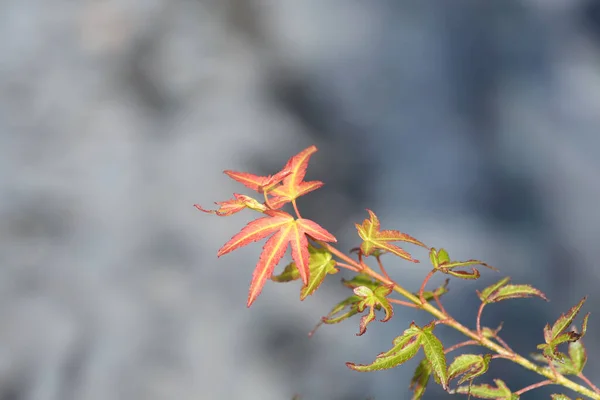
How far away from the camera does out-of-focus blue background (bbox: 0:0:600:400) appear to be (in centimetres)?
164

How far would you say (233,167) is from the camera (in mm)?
2006

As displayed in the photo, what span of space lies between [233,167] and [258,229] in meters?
1.55

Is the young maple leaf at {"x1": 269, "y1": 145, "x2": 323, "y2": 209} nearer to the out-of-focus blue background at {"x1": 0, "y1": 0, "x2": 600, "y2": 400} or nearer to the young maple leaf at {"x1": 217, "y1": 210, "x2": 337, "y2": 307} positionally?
the young maple leaf at {"x1": 217, "y1": 210, "x2": 337, "y2": 307}

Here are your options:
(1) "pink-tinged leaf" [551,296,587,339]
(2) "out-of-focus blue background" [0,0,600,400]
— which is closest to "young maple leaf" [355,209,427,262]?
(1) "pink-tinged leaf" [551,296,587,339]

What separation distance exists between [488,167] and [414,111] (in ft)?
1.29

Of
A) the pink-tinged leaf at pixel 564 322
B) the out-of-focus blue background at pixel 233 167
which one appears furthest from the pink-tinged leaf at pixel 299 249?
the out-of-focus blue background at pixel 233 167

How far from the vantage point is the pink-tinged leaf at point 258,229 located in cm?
47

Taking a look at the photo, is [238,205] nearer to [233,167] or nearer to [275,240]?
[275,240]

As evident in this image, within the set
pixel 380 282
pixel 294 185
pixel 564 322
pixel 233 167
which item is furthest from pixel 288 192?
pixel 233 167

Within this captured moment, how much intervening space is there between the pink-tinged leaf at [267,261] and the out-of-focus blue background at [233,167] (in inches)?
45.9

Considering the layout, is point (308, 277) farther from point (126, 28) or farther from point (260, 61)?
point (126, 28)

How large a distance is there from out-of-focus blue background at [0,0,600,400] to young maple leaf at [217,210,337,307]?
1.17m

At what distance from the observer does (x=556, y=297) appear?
1.76 metres

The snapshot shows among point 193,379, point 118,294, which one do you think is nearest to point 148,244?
point 118,294
